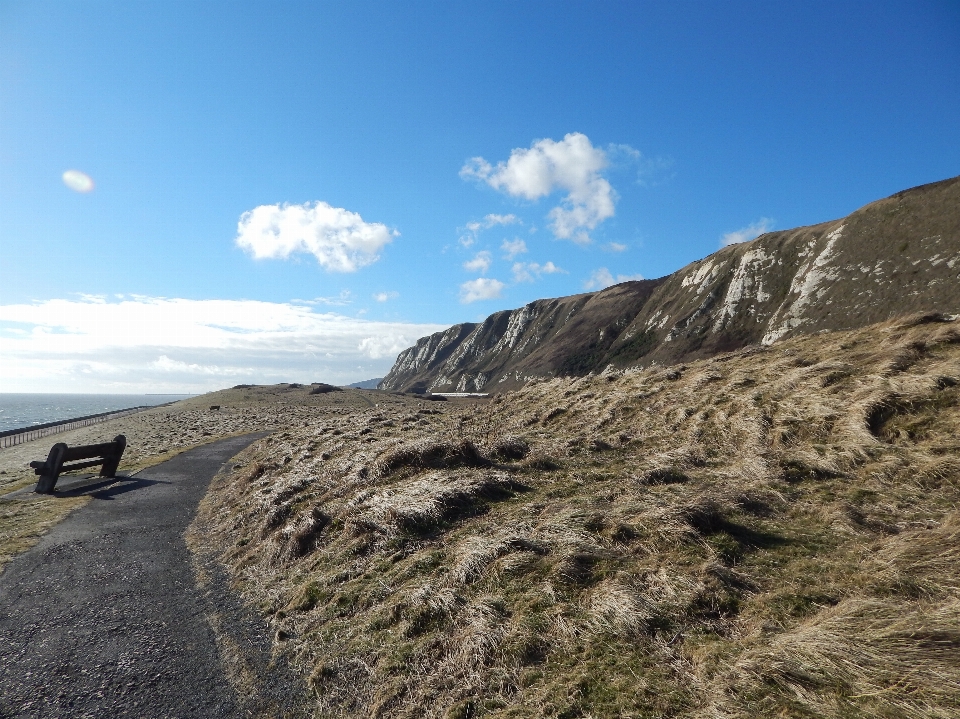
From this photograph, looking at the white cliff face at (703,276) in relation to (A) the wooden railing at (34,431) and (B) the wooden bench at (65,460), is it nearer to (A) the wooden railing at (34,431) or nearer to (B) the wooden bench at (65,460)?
(B) the wooden bench at (65,460)

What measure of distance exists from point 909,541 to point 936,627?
108 inches

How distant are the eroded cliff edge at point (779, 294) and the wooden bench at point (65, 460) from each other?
9290cm

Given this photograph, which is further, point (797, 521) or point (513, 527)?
point (513, 527)

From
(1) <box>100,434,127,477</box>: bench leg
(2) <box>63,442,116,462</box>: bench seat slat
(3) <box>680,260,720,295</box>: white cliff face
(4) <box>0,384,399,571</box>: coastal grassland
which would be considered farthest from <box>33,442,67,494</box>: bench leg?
(3) <box>680,260,720,295</box>: white cliff face

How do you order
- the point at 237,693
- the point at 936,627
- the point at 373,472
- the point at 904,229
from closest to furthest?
1. the point at 936,627
2. the point at 237,693
3. the point at 373,472
4. the point at 904,229

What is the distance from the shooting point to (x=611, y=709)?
476cm

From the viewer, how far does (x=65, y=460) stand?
20156 mm

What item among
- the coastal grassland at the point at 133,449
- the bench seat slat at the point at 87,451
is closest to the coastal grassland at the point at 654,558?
the coastal grassland at the point at 133,449

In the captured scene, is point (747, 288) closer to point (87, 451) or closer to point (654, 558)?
point (654, 558)

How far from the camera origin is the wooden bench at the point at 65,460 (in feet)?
63.7

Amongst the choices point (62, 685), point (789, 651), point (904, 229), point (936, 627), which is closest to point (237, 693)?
point (62, 685)

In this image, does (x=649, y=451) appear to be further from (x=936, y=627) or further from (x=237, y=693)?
(x=237, y=693)

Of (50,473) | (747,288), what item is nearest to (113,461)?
(50,473)

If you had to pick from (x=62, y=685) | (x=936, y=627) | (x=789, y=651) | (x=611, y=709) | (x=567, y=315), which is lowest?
(x=62, y=685)
